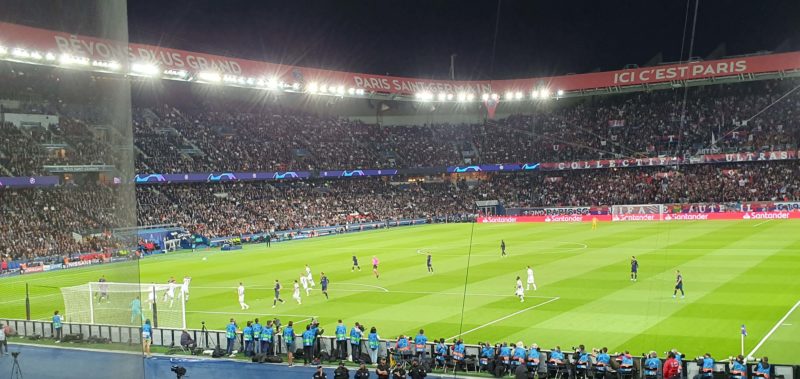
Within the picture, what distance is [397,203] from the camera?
89938 mm

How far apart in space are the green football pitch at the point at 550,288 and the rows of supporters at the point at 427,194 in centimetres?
1007

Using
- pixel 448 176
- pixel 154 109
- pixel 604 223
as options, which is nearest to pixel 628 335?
pixel 604 223

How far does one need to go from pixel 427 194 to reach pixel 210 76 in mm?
34620

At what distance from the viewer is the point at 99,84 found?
2.87 metres

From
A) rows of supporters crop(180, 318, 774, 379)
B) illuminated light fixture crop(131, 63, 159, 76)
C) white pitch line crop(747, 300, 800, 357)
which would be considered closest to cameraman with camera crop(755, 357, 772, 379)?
rows of supporters crop(180, 318, 774, 379)

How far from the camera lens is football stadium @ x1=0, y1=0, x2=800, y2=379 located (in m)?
3.05

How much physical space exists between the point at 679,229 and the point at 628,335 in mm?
40224

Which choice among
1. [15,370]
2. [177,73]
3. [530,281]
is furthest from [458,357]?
[177,73]

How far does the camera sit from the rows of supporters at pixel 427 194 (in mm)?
71062

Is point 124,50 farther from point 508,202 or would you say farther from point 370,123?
point 370,123

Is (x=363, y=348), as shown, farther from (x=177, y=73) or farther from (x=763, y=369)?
(x=177, y=73)

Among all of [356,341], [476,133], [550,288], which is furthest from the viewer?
[476,133]

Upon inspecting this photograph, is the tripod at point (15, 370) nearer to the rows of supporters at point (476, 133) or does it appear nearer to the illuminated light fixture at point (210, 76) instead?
the rows of supporters at point (476, 133)

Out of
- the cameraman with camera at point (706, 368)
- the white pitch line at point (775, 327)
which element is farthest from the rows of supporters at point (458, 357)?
the white pitch line at point (775, 327)
